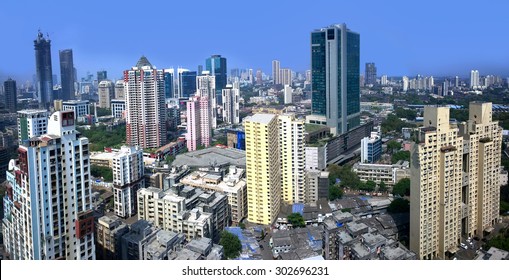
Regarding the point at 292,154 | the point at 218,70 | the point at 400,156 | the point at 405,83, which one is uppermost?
the point at 218,70

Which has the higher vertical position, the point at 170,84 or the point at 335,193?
the point at 170,84

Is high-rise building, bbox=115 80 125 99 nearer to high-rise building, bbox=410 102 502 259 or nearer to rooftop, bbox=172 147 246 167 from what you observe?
rooftop, bbox=172 147 246 167

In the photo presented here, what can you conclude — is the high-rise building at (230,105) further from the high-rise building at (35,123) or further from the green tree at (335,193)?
the high-rise building at (35,123)

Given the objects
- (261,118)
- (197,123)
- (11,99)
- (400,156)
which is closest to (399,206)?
(261,118)

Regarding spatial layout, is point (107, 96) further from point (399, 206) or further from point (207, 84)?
point (399, 206)

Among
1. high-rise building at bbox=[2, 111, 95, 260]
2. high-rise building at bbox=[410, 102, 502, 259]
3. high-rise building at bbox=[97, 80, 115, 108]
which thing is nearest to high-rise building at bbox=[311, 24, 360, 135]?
high-rise building at bbox=[410, 102, 502, 259]

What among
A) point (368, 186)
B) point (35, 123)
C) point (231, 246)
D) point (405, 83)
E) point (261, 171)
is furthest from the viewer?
point (405, 83)

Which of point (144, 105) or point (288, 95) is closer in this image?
point (144, 105)
